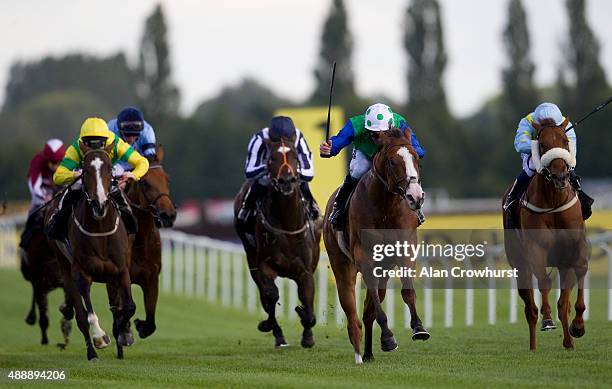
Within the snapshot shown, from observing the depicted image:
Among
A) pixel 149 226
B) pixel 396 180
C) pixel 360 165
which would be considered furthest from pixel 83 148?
pixel 396 180

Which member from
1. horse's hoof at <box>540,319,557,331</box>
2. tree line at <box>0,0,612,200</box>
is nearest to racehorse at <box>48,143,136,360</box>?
horse's hoof at <box>540,319,557,331</box>

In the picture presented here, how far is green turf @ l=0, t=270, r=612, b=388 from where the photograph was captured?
9875 mm

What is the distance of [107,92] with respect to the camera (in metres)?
112

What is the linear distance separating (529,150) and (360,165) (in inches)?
63.2

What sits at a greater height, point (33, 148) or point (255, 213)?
point (33, 148)

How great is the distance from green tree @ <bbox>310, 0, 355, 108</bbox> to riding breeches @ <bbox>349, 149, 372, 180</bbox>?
150 feet

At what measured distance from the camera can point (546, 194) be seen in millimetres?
11758

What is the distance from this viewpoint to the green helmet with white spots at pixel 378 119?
1129cm

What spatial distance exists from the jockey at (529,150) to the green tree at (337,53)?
44966mm

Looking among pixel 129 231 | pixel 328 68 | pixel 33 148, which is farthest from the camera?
pixel 33 148

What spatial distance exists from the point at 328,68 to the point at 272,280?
45.0 meters

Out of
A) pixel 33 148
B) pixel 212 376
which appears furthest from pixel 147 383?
pixel 33 148

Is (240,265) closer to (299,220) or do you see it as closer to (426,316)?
(426,316)

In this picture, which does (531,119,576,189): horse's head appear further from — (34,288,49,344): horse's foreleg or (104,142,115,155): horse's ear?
(34,288,49,344): horse's foreleg
